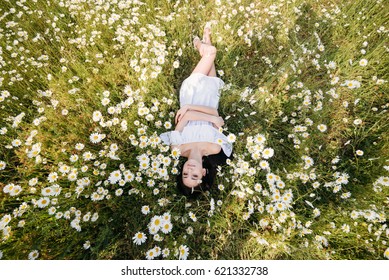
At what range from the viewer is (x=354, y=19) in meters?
3.53

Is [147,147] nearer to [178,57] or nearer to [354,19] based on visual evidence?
[178,57]

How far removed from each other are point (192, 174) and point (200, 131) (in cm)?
61

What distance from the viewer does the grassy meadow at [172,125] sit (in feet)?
6.63

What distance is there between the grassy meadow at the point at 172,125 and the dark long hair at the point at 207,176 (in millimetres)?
→ 102

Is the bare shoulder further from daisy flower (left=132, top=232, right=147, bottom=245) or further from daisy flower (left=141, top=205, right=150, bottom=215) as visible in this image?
daisy flower (left=132, top=232, right=147, bottom=245)

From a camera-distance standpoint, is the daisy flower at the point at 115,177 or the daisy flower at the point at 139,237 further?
the daisy flower at the point at 115,177

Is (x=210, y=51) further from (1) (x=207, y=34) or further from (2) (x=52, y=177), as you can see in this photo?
(2) (x=52, y=177)

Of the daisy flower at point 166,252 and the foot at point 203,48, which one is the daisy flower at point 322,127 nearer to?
the foot at point 203,48

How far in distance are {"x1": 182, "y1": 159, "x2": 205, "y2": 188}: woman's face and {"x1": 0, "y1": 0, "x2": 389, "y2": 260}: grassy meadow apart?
6.5 inches

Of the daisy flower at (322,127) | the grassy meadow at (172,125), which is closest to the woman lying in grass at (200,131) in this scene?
the grassy meadow at (172,125)

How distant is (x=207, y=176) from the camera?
8.28 feet

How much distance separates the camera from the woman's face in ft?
7.67

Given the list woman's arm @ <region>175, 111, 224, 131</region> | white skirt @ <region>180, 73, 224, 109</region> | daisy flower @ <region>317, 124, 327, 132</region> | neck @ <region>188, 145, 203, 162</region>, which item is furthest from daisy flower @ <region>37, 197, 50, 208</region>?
daisy flower @ <region>317, 124, 327, 132</region>
